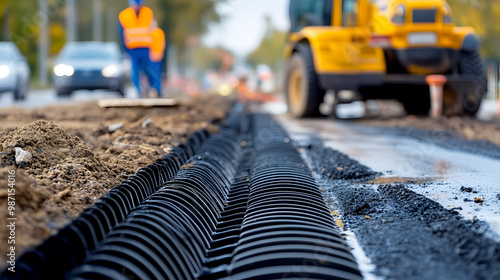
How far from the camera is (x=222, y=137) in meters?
6.47

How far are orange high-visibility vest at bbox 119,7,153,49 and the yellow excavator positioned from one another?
2.50 meters

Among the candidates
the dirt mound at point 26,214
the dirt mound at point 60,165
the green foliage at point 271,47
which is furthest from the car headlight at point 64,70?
the green foliage at point 271,47

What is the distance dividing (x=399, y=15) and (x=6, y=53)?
32.7ft

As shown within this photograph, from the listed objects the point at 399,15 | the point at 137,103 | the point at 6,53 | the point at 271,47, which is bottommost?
the point at 137,103

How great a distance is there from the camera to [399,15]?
853 cm

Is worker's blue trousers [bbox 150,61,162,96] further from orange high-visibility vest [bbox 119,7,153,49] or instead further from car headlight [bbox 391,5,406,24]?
car headlight [bbox 391,5,406,24]

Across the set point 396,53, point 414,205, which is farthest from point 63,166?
point 396,53

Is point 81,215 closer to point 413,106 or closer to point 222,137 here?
point 222,137

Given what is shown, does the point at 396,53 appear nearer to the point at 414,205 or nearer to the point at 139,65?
the point at 139,65

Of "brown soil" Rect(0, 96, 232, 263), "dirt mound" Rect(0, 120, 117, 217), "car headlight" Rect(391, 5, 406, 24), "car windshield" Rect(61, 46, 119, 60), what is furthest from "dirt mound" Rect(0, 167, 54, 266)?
"car windshield" Rect(61, 46, 119, 60)

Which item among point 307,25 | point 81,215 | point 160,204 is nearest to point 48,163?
point 160,204

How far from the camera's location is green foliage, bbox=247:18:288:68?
66.8 m

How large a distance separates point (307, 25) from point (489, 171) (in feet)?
19.9

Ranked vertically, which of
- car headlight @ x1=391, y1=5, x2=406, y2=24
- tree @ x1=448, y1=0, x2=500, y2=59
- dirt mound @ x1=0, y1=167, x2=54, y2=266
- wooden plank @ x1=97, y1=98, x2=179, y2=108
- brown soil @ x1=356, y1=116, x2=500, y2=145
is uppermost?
tree @ x1=448, y1=0, x2=500, y2=59
